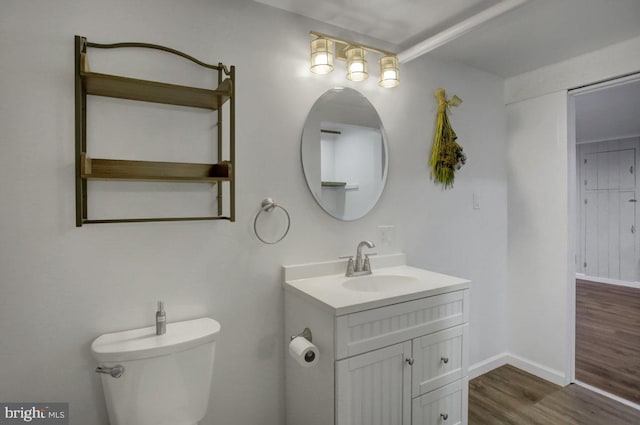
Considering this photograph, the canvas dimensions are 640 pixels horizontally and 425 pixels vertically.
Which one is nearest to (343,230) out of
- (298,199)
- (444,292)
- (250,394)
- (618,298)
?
(298,199)

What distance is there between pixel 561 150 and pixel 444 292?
1.56 m

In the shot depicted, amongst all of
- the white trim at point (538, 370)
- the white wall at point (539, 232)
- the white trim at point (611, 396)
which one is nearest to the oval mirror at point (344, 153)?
the white wall at point (539, 232)

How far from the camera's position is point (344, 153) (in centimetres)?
188

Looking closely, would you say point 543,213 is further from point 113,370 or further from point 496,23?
A: point 113,370

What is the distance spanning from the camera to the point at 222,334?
1567 millimetres

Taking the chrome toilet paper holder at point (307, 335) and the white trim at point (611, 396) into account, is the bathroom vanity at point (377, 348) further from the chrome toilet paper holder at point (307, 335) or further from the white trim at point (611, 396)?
the white trim at point (611, 396)

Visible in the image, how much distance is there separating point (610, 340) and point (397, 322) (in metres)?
2.85

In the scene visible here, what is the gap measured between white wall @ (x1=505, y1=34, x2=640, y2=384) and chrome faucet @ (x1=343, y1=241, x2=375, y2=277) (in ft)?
4.88

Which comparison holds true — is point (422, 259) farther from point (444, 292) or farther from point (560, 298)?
point (560, 298)

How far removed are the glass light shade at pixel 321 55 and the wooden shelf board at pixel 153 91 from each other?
493 mm

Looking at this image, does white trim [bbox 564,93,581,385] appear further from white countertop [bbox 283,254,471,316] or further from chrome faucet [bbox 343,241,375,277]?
chrome faucet [bbox 343,241,375,277]

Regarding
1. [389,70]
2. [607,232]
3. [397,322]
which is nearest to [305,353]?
[397,322]

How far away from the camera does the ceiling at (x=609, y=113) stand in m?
3.00

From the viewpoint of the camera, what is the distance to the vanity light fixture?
1666 millimetres
